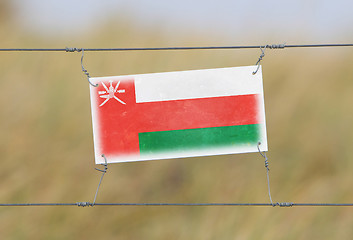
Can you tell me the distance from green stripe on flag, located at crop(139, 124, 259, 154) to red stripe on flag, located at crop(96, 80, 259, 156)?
19mm

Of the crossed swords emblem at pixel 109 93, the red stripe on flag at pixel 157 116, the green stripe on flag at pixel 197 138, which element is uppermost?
the crossed swords emblem at pixel 109 93

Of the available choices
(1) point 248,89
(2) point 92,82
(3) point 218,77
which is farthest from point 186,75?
(2) point 92,82

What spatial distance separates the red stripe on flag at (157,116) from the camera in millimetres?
1479

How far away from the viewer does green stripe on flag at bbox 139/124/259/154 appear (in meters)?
1.48

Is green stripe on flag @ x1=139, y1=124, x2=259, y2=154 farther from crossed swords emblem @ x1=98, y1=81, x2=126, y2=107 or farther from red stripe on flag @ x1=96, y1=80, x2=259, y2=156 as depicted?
crossed swords emblem @ x1=98, y1=81, x2=126, y2=107

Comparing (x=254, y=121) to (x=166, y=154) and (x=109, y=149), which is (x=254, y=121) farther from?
(x=109, y=149)

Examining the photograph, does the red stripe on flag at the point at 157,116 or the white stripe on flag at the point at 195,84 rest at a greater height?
the white stripe on flag at the point at 195,84

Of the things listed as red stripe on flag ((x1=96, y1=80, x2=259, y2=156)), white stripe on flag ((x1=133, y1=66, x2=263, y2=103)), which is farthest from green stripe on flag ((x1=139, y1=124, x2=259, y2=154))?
white stripe on flag ((x1=133, y1=66, x2=263, y2=103))

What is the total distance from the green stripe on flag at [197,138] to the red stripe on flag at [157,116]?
0.06 feet

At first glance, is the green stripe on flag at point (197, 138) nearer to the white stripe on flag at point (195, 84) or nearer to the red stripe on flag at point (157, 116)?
the red stripe on flag at point (157, 116)

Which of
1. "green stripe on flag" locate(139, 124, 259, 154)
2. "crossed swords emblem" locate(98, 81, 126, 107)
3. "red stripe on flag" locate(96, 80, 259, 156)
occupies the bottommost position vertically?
"green stripe on flag" locate(139, 124, 259, 154)

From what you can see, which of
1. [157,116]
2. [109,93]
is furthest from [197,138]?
[109,93]

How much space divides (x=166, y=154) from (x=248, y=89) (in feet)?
1.28

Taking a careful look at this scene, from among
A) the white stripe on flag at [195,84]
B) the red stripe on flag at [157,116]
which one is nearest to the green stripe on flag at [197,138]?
the red stripe on flag at [157,116]
